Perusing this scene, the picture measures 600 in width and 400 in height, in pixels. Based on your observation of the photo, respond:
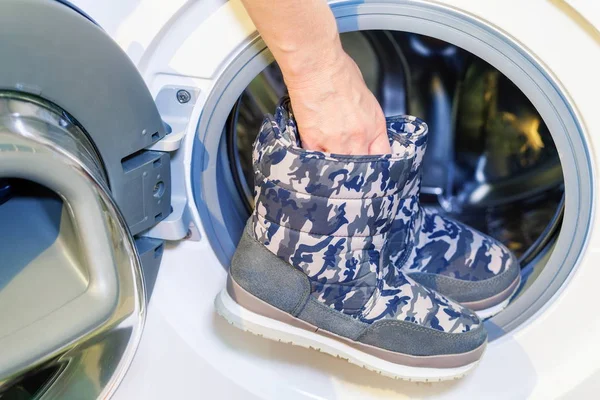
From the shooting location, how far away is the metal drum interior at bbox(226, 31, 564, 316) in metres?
0.78

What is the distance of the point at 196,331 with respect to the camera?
68 cm

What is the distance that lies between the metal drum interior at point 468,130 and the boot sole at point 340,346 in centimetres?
19

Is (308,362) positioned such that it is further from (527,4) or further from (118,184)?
(527,4)

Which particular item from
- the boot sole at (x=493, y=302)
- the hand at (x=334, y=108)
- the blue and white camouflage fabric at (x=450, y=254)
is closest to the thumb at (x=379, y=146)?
the hand at (x=334, y=108)

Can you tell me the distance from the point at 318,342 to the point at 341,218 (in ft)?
0.53

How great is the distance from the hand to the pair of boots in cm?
2

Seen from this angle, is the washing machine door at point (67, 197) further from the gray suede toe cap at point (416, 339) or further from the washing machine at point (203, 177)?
the gray suede toe cap at point (416, 339)

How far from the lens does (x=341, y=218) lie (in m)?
0.53

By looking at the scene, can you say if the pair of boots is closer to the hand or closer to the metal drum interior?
the hand

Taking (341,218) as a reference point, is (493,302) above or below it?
below

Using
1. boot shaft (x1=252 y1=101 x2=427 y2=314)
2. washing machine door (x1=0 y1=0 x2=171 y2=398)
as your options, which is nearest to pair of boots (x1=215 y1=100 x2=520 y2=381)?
boot shaft (x1=252 y1=101 x2=427 y2=314)

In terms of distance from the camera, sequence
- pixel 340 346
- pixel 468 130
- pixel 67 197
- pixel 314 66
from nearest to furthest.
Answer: pixel 67 197 < pixel 314 66 < pixel 340 346 < pixel 468 130

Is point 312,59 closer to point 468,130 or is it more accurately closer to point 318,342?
point 318,342

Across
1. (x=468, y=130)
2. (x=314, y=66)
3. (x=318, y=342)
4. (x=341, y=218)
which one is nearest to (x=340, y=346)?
(x=318, y=342)
